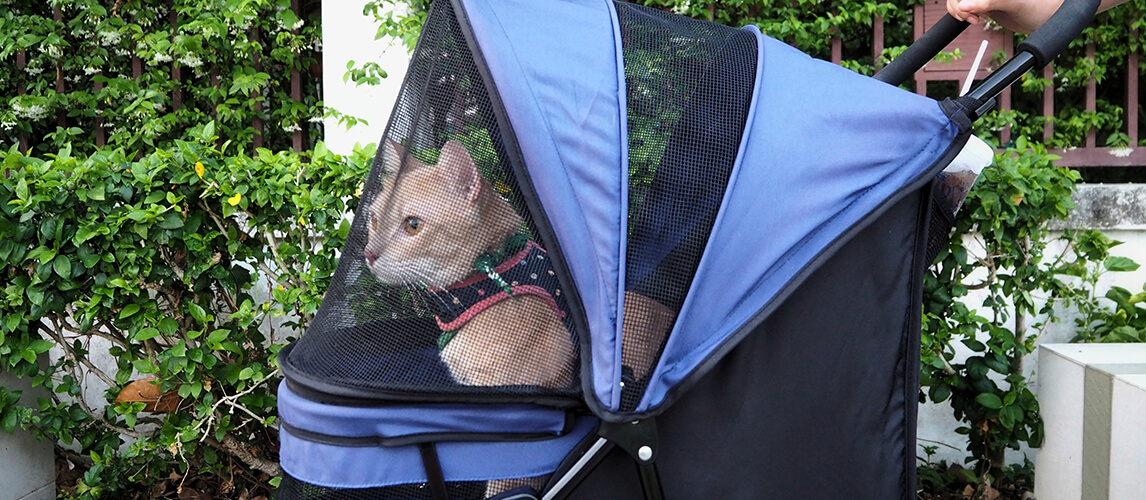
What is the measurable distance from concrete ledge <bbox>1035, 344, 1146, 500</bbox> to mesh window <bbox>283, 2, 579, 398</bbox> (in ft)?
5.12

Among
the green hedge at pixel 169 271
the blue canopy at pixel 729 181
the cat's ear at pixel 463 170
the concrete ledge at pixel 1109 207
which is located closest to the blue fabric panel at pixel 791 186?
the blue canopy at pixel 729 181

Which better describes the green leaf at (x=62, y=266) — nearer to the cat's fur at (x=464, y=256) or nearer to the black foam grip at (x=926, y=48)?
the cat's fur at (x=464, y=256)

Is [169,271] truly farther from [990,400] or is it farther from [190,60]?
[990,400]

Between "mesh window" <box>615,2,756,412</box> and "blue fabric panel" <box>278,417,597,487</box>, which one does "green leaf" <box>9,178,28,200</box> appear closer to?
"blue fabric panel" <box>278,417,597,487</box>

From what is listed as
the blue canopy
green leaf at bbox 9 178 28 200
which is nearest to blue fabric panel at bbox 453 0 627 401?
the blue canopy

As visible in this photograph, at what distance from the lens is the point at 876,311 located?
1322 millimetres

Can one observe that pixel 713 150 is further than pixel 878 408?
No

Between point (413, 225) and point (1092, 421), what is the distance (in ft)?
6.33

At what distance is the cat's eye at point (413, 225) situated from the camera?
125 centimetres

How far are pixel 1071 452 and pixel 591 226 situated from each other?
1.84m

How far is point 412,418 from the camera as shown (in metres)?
1.15

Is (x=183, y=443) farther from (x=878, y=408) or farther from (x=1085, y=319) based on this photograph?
(x=1085, y=319)

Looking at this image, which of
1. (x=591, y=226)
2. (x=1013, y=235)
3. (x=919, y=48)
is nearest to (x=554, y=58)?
(x=591, y=226)

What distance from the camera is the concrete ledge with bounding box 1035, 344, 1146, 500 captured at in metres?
1.90
